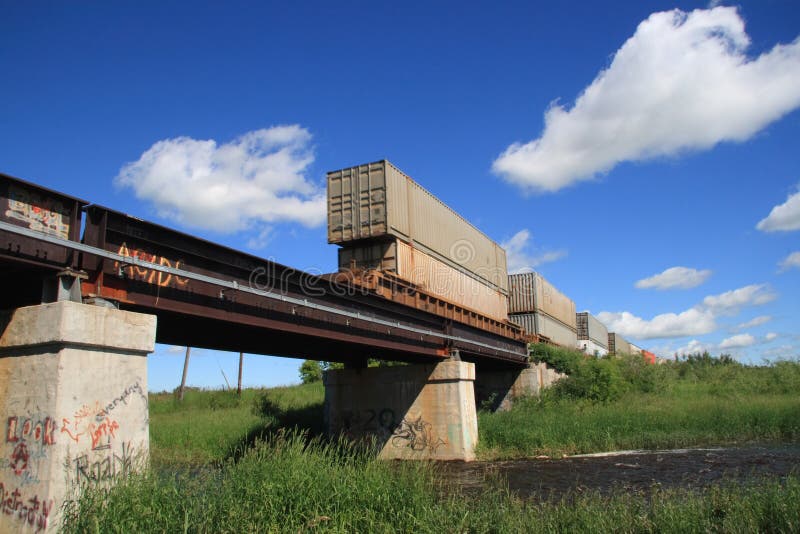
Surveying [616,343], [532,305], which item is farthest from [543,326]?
[616,343]

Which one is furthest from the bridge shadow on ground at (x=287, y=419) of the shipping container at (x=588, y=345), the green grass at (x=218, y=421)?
the shipping container at (x=588, y=345)

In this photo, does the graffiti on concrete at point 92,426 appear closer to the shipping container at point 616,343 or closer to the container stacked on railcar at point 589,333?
the container stacked on railcar at point 589,333

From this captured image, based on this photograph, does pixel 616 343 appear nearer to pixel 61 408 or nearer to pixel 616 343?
pixel 616 343

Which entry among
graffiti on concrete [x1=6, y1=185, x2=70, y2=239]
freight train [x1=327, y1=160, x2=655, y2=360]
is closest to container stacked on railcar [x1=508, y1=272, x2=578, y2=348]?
freight train [x1=327, y1=160, x2=655, y2=360]

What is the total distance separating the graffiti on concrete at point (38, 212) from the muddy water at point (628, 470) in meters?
8.88

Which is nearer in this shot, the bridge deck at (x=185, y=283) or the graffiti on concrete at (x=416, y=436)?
the bridge deck at (x=185, y=283)

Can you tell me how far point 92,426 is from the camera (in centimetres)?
780

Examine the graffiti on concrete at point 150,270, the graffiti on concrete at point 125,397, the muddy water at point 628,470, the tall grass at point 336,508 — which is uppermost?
the graffiti on concrete at point 150,270

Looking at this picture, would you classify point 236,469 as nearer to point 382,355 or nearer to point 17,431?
point 17,431

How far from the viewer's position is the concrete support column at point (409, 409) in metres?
21.0

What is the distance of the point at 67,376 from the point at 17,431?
0.98 m

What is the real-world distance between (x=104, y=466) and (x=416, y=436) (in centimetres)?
1481

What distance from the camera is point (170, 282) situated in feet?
33.0

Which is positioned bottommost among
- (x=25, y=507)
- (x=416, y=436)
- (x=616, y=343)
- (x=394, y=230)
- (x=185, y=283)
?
(x=25, y=507)
